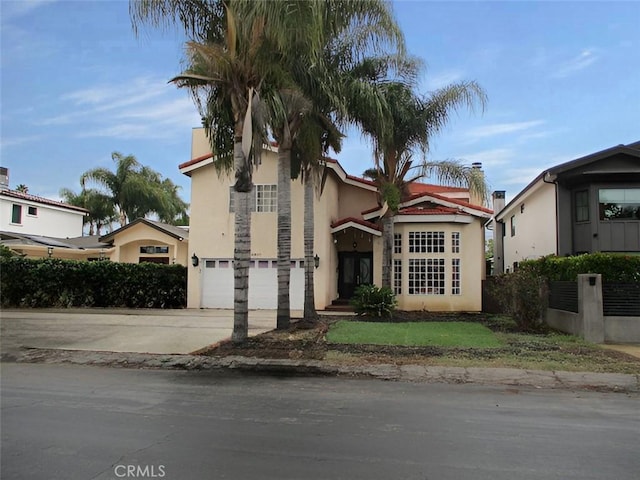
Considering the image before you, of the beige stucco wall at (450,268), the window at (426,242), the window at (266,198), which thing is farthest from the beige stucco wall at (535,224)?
the window at (266,198)

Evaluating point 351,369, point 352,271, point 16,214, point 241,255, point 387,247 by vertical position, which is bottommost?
point 351,369

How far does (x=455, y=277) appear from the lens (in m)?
19.5

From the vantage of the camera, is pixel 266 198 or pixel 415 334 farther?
pixel 266 198

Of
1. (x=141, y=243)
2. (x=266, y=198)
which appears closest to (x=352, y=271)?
(x=266, y=198)

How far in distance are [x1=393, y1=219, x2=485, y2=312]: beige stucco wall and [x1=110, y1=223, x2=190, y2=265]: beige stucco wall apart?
443 inches

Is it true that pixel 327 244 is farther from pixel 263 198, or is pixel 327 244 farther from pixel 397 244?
pixel 263 198

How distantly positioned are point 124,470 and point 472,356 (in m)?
7.28

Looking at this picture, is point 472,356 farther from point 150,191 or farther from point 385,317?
point 150,191

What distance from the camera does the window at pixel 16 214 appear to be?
102 ft

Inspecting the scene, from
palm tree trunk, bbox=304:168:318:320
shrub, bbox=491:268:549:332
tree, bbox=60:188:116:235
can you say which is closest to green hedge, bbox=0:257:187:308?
palm tree trunk, bbox=304:168:318:320

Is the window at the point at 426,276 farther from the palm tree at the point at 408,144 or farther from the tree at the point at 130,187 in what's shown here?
the tree at the point at 130,187

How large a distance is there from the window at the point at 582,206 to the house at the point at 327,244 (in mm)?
3482

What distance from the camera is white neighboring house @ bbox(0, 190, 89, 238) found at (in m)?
30.5

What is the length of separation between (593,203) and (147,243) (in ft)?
68.1
